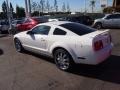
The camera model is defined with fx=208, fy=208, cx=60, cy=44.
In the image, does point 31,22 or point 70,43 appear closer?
point 70,43

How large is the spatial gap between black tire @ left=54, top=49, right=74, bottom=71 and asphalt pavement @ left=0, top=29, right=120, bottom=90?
168mm

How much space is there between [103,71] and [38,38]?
2.66m

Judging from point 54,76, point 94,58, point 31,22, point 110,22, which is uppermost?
point 31,22

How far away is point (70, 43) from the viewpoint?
618 centimetres

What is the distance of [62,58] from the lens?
21.5ft

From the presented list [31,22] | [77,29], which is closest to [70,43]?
[77,29]

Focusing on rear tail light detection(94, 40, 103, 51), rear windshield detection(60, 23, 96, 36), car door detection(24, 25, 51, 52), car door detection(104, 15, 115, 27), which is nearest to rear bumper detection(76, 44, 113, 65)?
rear tail light detection(94, 40, 103, 51)

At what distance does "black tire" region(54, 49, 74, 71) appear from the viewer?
6.32m

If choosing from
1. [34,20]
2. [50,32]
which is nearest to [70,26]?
[50,32]

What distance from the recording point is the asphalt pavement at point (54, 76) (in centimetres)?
539

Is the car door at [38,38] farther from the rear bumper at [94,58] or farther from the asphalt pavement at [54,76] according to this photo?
the rear bumper at [94,58]

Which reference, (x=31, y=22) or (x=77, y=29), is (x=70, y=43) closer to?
(x=77, y=29)

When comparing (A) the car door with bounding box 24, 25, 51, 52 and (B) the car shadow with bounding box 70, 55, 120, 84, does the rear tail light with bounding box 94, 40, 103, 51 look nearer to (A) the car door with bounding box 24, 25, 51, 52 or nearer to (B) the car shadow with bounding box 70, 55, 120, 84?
(B) the car shadow with bounding box 70, 55, 120, 84

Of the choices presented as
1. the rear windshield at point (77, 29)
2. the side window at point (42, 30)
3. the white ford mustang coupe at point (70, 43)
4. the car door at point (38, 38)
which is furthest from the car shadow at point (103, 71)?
the side window at point (42, 30)
